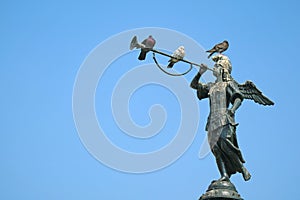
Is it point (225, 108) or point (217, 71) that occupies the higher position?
point (217, 71)

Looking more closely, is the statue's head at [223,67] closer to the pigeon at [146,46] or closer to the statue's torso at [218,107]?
the statue's torso at [218,107]

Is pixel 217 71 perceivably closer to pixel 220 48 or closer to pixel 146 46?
pixel 220 48

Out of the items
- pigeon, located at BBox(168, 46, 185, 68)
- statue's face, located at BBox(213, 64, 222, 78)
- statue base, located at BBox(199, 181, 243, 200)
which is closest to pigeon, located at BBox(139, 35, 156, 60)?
pigeon, located at BBox(168, 46, 185, 68)

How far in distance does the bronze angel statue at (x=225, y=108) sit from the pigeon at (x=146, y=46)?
182cm

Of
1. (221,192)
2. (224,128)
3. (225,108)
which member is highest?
(225,108)

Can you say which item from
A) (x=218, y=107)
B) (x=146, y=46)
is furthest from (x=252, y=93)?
(x=146, y=46)

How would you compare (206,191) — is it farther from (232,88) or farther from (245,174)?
(232,88)

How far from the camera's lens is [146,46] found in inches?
605

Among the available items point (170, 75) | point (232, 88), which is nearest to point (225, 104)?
point (232, 88)

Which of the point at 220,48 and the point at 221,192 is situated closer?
the point at 221,192

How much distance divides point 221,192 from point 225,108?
237 centimetres

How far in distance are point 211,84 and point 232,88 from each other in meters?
0.71

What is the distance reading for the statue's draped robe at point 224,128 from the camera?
50.6ft

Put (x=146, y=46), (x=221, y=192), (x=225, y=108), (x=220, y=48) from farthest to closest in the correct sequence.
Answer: (x=220, y=48) < (x=225, y=108) < (x=146, y=46) < (x=221, y=192)
